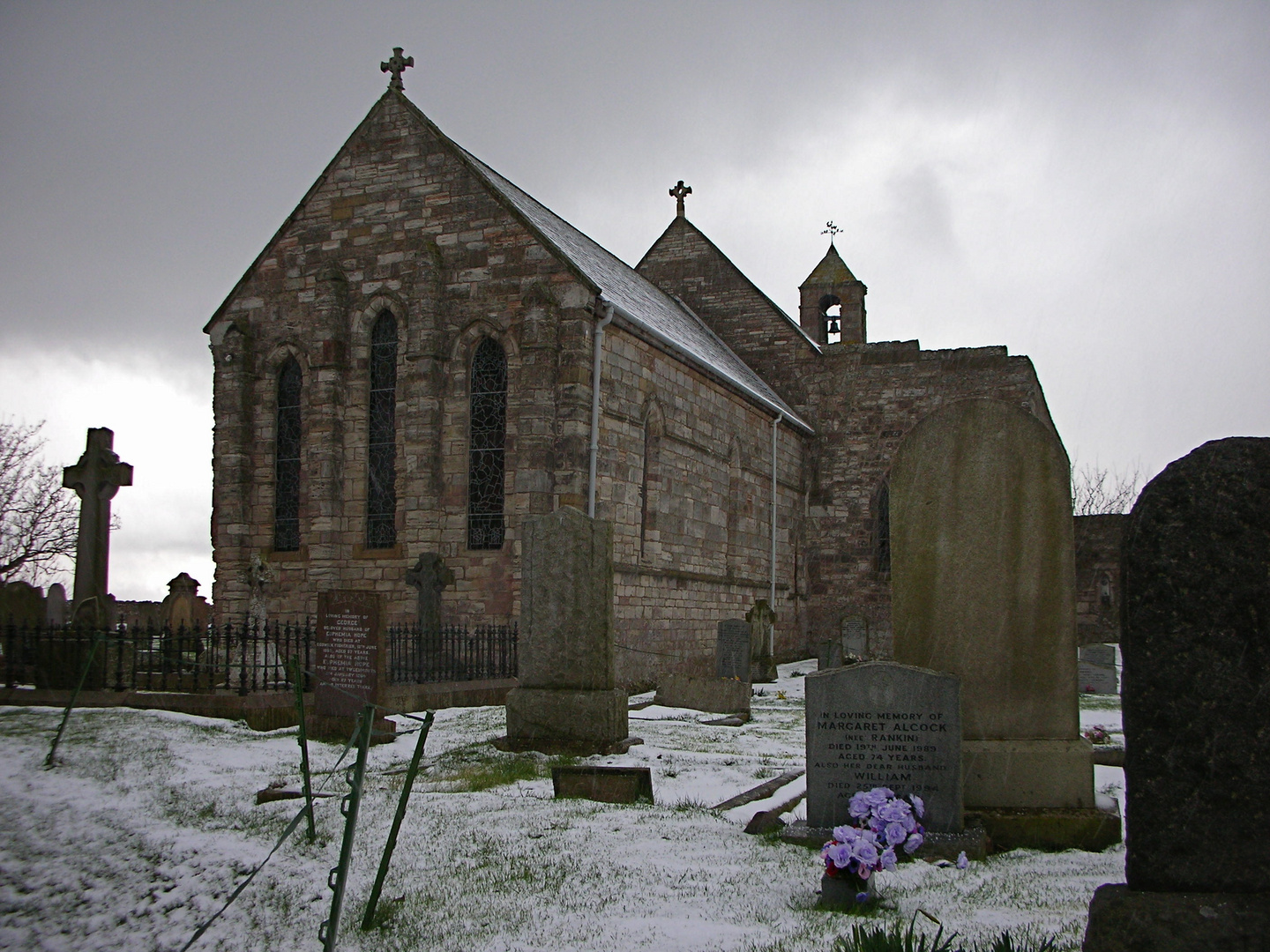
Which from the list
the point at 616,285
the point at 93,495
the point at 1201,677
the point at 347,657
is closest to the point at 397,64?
the point at 616,285

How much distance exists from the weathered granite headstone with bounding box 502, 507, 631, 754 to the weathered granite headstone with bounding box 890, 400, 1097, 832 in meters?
3.45

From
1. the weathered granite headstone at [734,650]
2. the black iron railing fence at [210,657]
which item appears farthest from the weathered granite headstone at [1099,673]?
the black iron railing fence at [210,657]

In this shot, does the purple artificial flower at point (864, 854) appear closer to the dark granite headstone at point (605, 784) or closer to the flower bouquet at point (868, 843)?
the flower bouquet at point (868, 843)

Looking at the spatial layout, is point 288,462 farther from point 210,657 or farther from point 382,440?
point 210,657

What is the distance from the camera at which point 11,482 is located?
28281 mm

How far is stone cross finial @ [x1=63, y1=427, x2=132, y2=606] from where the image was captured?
1398cm

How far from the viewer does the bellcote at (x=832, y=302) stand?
2819 centimetres

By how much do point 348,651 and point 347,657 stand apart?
7 cm

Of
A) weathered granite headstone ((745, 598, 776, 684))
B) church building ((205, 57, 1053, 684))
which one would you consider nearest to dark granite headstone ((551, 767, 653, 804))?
church building ((205, 57, 1053, 684))

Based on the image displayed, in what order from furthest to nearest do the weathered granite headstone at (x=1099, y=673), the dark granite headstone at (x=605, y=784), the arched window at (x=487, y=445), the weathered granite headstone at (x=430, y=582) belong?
the weathered granite headstone at (x=1099, y=673) → the arched window at (x=487, y=445) → the weathered granite headstone at (x=430, y=582) → the dark granite headstone at (x=605, y=784)

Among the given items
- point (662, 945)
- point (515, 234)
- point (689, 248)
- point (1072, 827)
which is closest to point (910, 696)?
point (1072, 827)

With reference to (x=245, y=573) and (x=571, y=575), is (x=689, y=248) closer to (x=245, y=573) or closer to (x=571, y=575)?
(x=245, y=573)

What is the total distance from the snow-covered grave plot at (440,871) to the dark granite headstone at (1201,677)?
1.25m

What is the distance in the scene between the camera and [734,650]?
16844 mm
